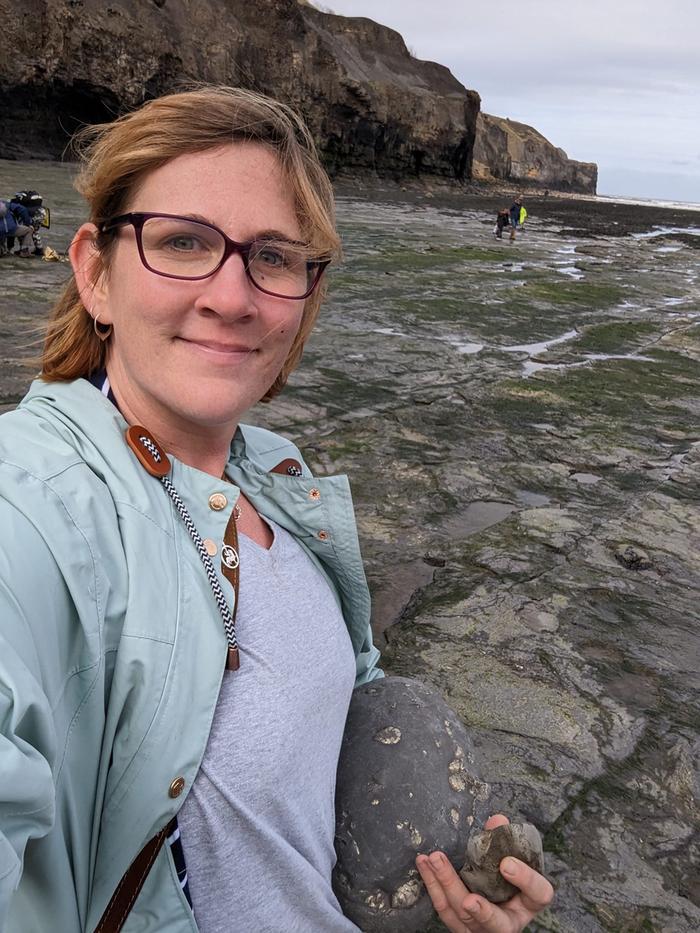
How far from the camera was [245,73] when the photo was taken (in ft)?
131

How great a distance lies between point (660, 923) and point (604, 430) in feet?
12.5

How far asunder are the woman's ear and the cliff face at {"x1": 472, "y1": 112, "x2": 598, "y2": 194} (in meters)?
82.5

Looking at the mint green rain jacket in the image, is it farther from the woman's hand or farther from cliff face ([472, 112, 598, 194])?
cliff face ([472, 112, 598, 194])

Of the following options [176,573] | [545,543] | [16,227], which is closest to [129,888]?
[176,573]

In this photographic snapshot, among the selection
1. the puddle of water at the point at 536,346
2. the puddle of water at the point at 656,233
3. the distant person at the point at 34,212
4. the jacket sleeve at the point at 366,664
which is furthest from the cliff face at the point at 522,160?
the jacket sleeve at the point at 366,664

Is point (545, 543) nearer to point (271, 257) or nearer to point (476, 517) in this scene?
point (476, 517)

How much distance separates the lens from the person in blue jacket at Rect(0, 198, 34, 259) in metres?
9.24

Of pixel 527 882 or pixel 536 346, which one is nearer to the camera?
pixel 527 882

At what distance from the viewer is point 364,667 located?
6.70 ft

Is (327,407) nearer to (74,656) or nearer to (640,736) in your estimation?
(640,736)

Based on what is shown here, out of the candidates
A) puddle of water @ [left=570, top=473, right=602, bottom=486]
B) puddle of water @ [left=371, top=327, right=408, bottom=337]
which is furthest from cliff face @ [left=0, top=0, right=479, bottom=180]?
puddle of water @ [left=570, top=473, right=602, bottom=486]

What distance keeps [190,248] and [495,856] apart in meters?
1.35

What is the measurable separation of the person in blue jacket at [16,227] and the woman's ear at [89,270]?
867cm

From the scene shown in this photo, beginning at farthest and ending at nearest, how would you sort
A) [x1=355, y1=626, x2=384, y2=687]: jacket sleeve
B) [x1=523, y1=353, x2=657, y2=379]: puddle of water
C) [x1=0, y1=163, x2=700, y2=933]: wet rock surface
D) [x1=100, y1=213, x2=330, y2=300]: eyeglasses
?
[x1=523, y1=353, x2=657, y2=379]: puddle of water
[x1=0, y1=163, x2=700, y2=933]: wet rock surface
[x1=355, y1=626, x2=384, y2=687]: jacket sleeve
[x1=100, y1=213, x2=330, y2=300]: eyeglasses
